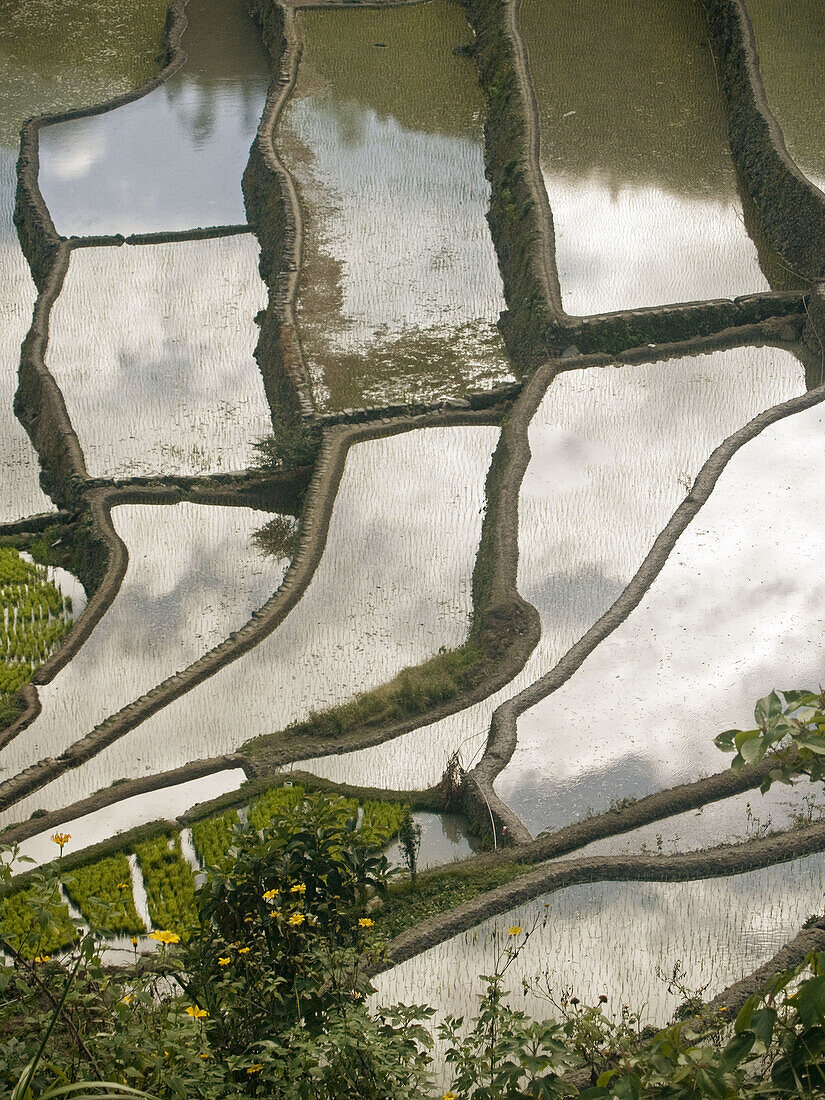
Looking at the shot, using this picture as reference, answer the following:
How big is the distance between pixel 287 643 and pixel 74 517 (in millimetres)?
3142

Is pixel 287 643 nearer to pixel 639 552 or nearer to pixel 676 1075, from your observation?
pixel 639 552

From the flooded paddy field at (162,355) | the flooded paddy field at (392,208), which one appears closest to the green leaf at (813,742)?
the flooded paddy field at (162,355)

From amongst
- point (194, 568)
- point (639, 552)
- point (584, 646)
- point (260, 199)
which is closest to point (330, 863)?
point (584, 646)

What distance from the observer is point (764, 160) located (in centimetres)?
1323

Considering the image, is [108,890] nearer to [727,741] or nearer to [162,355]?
[727,741]

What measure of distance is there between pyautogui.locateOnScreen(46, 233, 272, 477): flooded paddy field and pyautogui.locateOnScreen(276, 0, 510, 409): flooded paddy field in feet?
2.72

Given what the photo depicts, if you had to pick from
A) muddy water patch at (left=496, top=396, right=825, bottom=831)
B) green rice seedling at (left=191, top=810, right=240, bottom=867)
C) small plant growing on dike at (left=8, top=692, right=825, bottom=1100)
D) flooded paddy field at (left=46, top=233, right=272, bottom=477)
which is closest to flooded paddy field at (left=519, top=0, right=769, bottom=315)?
flooded paddy field at (left=46, top=233, right=272, bottom=477)

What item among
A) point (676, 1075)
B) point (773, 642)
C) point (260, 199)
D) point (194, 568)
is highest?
point (260, 199)

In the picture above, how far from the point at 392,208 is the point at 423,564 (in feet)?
22.0

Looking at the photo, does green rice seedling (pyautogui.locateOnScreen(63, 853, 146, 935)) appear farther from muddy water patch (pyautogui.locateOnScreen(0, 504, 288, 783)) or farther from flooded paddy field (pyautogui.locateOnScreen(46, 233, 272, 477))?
flooded paddy field (pyautogui.locateOnScreen(46, 233, 272, 477))

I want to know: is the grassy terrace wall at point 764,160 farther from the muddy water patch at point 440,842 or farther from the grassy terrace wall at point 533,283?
the muddy water patch at point 440,842

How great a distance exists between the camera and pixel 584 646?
7.49 metres

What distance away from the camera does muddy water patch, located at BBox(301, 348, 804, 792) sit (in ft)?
24.7

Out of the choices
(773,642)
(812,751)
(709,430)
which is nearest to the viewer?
(812,751)
